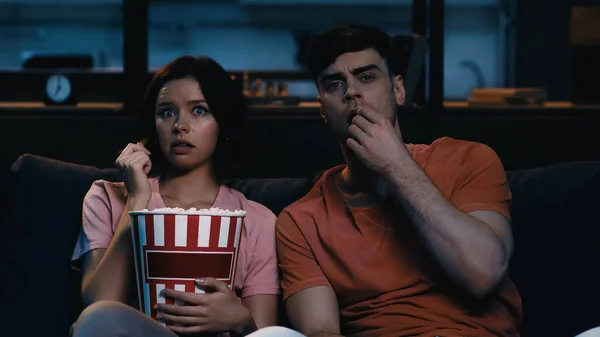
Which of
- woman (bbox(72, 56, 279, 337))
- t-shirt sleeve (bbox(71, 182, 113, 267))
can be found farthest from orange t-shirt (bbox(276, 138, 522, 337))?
t-shirt sleeve (bbox(71, 182, 113, 267))

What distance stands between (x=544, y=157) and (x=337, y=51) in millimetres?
1000

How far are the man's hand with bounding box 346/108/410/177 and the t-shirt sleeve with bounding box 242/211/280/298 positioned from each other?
0.37m

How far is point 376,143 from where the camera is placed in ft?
6.38

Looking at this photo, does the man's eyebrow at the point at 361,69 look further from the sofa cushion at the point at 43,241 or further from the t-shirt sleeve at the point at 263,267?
the sofa cushion at the point at 43,241

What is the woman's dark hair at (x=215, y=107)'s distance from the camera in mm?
2236

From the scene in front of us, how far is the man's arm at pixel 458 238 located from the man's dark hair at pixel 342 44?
1.25ft

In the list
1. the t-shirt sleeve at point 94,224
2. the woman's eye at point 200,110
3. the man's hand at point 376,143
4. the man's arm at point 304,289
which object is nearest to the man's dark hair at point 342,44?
the man's hand at point 376,143

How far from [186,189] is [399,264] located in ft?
2.01

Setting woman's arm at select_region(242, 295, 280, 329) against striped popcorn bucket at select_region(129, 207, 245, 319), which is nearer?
striped popcorn bucket at select_region(129, 207, 245, 319)

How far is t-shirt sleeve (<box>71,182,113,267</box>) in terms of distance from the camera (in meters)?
2.15

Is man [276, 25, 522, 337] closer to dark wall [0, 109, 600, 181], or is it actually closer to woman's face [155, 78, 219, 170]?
woman's face [155, 78, 219, 170]

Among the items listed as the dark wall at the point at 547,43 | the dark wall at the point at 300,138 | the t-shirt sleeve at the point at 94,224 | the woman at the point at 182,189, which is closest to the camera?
the woman at the point at 182,189

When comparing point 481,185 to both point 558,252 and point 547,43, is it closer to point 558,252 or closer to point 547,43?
point 558,252

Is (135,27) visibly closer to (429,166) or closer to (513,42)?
(429,166)
